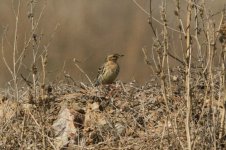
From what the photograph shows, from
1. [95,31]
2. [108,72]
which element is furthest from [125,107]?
[95,31]

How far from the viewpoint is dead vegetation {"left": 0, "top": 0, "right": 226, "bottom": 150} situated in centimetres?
862

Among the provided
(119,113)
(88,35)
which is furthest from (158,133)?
(88,35)

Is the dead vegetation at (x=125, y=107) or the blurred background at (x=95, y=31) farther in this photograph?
the blurred background at (x=95, y=31)

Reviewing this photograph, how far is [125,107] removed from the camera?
1059 centimetres

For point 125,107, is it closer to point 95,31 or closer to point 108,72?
point 108,72

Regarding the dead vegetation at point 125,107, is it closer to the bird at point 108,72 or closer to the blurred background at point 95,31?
the bird at point 108,72

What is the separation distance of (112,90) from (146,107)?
0.54 metres

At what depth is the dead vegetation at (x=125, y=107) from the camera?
8.62 m

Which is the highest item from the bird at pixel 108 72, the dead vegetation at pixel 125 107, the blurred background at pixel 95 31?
the blurred background at pixel 95 31

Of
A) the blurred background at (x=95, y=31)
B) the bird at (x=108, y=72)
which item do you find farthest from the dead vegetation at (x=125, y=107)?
the blurred background at (x=95, y=31)

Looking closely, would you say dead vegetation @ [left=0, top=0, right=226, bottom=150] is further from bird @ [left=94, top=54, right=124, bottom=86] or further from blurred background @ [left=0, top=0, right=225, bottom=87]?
blurred background @ [left=0, top=0, right=225, bottom=87]

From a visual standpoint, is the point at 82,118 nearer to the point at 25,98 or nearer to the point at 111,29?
the point at 25,98

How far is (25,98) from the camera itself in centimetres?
1073

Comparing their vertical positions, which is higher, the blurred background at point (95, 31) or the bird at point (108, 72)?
the blurred background at point (95, 31)
